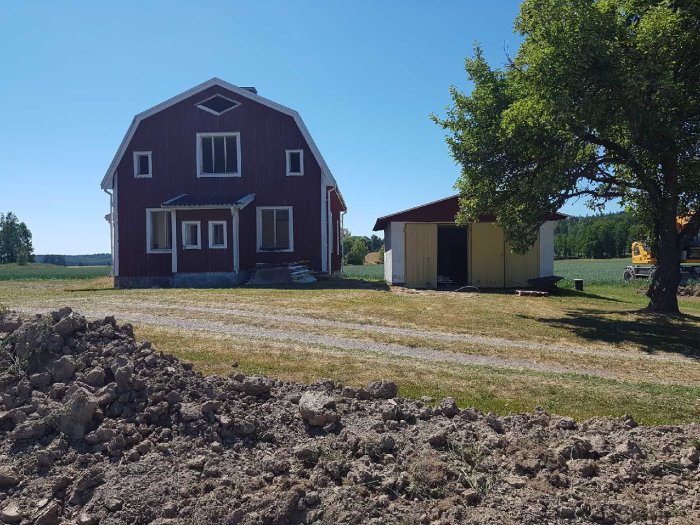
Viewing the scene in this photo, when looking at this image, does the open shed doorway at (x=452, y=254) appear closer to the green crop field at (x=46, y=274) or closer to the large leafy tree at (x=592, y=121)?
the large leafy tree at (x=592, y=121)

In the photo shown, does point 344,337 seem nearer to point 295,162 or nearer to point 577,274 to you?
point 295,162

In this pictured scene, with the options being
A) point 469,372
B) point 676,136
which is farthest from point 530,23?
point 469,372

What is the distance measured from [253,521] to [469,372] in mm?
4559

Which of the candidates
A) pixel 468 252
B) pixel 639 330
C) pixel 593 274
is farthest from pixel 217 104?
pixel 593 274

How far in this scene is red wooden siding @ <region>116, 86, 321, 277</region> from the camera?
22.9 m

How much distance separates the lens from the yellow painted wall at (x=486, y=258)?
75.7 feet

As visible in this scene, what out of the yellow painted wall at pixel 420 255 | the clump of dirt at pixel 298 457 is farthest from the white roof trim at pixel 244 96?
the clump of dirt at pixel 298 457

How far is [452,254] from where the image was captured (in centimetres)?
2666

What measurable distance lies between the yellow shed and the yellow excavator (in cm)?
765

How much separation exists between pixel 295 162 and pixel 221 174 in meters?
3.31

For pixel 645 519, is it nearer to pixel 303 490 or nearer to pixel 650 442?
pixel 650 442

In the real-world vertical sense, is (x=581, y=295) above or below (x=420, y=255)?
below

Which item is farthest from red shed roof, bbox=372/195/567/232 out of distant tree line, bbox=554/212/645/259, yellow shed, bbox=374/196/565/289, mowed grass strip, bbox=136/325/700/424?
distant tree line, bbox=554/212/645/259

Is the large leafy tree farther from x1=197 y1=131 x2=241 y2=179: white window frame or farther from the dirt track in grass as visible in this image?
x1=197 y1=131 x2=241 y2=179: white window frame
